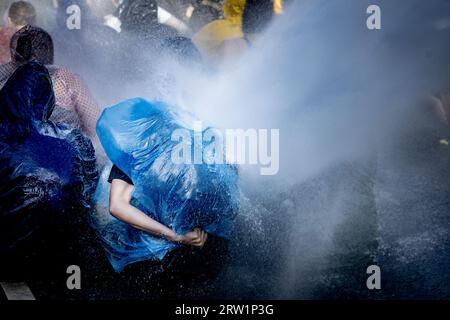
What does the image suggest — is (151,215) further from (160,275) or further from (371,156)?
(371,156)

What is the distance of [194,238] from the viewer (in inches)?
81.3

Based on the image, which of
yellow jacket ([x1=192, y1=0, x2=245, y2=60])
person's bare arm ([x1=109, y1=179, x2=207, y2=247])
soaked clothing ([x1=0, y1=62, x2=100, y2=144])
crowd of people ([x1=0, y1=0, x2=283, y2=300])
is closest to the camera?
person's bare arm ([x1=109, y1=179, x2=207, y2=247])

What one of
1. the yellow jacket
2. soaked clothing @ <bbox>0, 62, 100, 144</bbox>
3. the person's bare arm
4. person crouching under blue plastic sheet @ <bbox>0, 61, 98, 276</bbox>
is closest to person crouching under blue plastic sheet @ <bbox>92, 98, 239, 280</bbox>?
the person's bare arm

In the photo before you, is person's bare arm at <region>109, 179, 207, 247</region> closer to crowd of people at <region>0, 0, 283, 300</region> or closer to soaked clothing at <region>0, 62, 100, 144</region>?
crowd of people at <region>0, 0, 283, 300</region>

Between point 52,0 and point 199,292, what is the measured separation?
3.08 meters

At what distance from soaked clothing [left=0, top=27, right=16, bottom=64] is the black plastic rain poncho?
90cm

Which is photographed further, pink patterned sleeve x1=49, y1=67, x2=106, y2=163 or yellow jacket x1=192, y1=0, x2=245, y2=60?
yellow jacket x1=192, y1=0, x2=245, y2=60

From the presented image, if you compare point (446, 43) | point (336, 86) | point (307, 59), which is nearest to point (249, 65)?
point (307, 59)

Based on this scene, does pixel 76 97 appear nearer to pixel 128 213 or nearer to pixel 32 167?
pixel 32 167

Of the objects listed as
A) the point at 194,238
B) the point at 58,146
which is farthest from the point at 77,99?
the point at 194,238

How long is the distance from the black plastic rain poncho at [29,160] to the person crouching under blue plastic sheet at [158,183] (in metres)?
0.36

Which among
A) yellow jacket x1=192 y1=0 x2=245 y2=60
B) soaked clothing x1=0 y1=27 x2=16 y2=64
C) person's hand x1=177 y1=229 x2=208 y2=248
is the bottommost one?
person's hand x1=177 y1=229 x2=208 y2=248

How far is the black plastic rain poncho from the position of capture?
6.87 ft

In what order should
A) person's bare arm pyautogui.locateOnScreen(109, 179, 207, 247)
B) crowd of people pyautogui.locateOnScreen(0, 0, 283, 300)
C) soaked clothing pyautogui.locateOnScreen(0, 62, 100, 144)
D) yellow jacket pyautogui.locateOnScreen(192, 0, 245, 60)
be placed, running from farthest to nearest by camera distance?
yellow jacket pyautogui.locateOnScreen(192, 0, 245, 60)
soaked clothing pyautogui.locateOnScreen(0, 62, 100, 144)
crowd of people pyautogui.locateOnScreen(0, 0, 283, 300)
person's bare arm pyautogui.locateOnScreen(109, 179, 207, 247)
